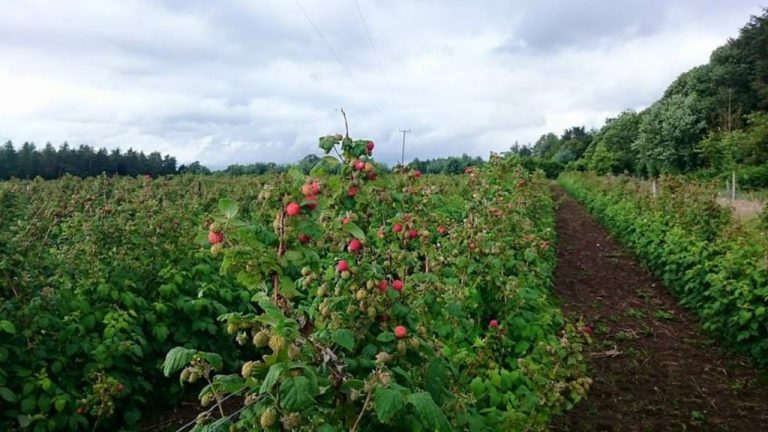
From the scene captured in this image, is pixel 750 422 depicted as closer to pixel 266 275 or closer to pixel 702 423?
pixel 702 423

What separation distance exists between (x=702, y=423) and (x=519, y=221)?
319 cm

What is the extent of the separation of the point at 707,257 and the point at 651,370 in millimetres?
2942

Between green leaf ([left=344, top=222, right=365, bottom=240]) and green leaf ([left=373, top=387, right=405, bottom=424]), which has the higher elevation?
green leaf ([left=344, top=222, right=365, bottom=240])

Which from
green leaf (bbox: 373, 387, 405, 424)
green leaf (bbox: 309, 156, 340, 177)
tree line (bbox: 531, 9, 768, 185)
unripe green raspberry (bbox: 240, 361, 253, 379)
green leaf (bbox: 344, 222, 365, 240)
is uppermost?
tree line (bbox: 531, 9, 768, 185)

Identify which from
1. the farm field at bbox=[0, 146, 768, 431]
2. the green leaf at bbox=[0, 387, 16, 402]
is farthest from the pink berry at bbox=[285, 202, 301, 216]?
the green leaf at bbox=[0, 387, 16, 402]

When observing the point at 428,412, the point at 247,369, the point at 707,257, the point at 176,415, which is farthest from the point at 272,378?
the point at 707,257

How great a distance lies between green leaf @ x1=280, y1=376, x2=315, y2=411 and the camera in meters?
1.51

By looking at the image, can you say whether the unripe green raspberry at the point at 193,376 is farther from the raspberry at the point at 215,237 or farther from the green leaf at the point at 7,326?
the green leaf at the point at 7,326

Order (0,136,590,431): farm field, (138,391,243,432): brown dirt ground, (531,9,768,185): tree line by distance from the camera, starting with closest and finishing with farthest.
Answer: (0,136,590,431): farm field
(138,391,243,432): brown dirt ground
(531,9,768,185): tree line

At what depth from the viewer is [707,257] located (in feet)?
26.1

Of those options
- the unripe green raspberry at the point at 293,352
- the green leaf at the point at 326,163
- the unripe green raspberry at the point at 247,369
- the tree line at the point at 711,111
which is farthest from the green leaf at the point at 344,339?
the tree line at the point at 711,111

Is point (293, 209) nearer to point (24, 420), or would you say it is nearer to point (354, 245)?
point (354, 245)

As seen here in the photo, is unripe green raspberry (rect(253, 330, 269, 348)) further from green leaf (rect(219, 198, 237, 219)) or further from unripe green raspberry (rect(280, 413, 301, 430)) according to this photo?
green leaf (rect(219, 198, 237, 219))

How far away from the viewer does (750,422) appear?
4746 mm
